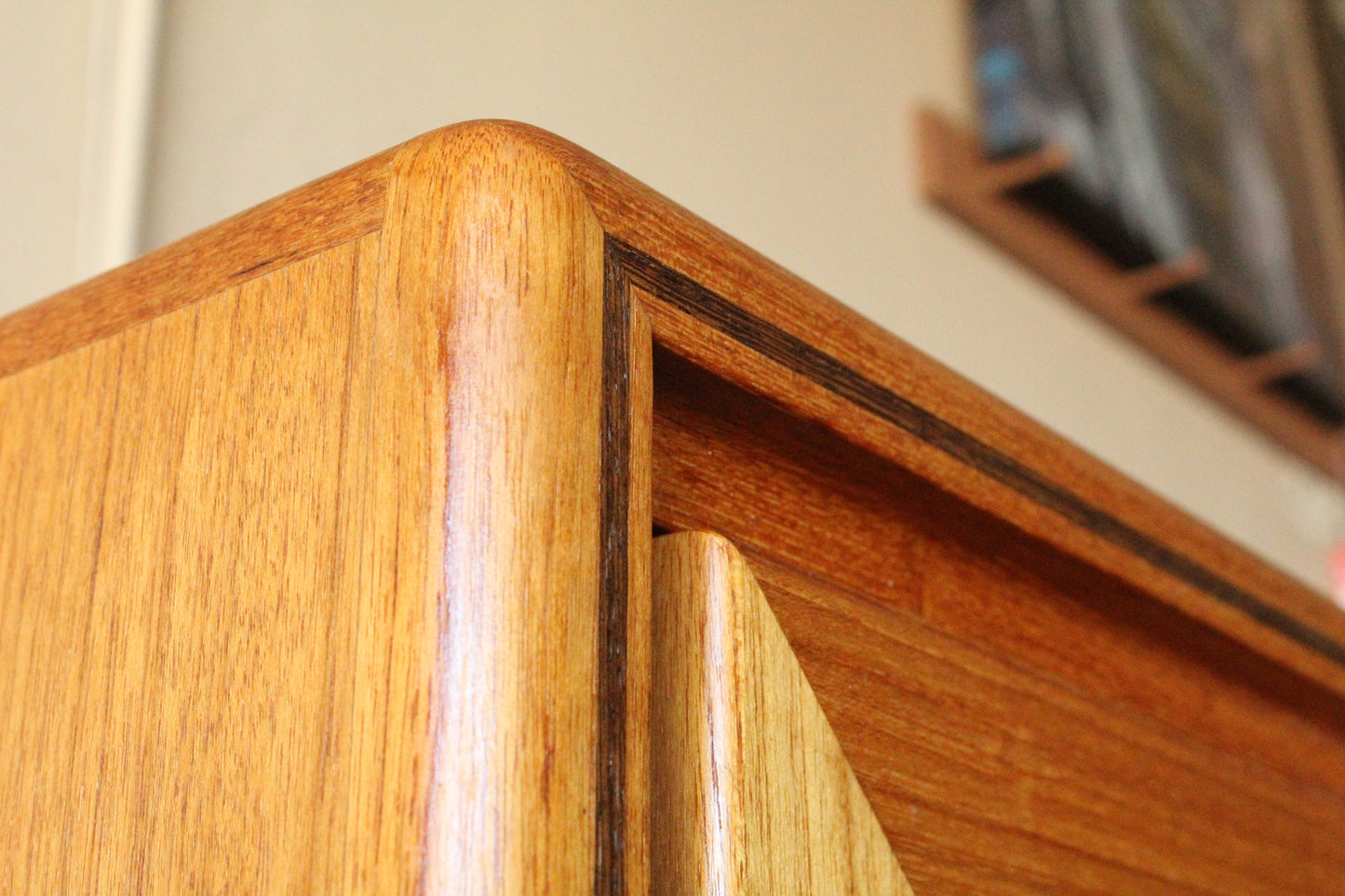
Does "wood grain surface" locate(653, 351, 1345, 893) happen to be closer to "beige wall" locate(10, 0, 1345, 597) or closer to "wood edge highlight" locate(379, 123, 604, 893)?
"wood edge highlight" locate(379, 123, 604, 893)

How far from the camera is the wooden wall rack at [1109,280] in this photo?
1.26 metres

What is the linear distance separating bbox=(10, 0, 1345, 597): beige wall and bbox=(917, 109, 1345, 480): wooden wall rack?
21 millimetres

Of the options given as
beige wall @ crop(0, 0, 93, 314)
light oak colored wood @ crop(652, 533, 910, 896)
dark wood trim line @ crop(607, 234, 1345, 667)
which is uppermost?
beige wall @ crop(0, 0, 93, 314)

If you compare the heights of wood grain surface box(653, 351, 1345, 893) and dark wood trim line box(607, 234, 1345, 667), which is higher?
dark wood trim line box(607, 234, 1345, 667)

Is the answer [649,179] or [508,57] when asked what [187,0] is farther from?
[649,179]

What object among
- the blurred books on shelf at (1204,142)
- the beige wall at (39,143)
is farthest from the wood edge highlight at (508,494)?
the blurred books on shelf at (1204,142)

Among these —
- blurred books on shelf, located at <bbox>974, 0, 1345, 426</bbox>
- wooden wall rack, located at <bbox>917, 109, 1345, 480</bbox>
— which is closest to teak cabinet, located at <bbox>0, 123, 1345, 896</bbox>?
wooden wall rack, located at <bbox>917, 109, 1345, 480</bbox>

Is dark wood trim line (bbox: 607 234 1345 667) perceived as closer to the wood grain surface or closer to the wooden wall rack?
the wood grain surface

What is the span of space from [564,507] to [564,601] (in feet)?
0.06

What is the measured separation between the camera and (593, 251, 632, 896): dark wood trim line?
10.4 inches

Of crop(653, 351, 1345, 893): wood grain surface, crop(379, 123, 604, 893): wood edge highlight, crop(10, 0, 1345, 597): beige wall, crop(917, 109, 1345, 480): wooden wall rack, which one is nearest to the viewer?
crop(379, 123, 604, 893): wood edge highlight

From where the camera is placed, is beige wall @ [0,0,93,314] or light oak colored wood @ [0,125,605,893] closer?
light oak colored wood @ [0,125,605,893]

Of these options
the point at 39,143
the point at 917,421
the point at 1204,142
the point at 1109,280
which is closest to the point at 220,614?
the point at 917,421

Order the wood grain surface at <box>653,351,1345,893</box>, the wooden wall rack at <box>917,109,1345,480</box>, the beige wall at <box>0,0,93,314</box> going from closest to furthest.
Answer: the wood grain surface at <box>653,351,1345,893</box> → the beige wall at <box>0,0,93,314</box> → the wooden wall rack at <box>917,109,1345,480</box>
